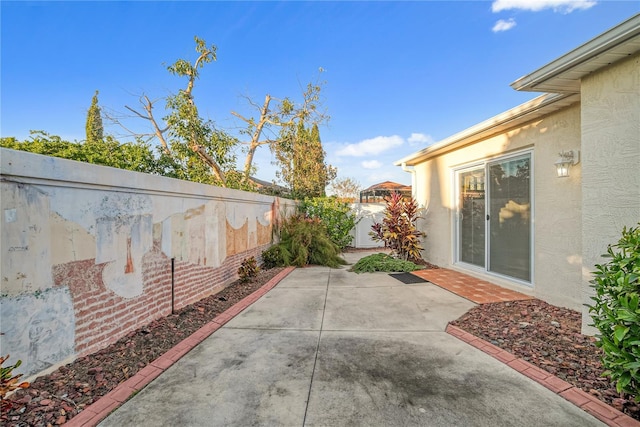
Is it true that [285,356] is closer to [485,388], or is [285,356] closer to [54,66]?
A: [485,388]

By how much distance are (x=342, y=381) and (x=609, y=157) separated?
3517 millimetres

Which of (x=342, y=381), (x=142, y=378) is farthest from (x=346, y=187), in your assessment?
(x=142, y=378)

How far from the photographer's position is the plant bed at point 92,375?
75.7 inches

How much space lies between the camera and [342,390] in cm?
229

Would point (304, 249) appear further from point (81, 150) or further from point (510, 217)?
point (81, 150)

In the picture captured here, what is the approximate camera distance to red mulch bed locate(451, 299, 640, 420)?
2.29 meters

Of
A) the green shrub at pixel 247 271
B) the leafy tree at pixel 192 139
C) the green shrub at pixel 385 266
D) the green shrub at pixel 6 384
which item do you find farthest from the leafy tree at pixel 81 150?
the green shrub at pixel 385 266

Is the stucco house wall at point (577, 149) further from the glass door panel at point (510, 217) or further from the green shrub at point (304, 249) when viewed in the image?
the green shrub at point (304, 249)

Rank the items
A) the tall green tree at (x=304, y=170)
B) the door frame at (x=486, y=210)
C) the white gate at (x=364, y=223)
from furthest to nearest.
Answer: the tall green tree at (x=304, y=170) < the white gate at (x=364, y=223) < the door frame at (x=486, y=210)

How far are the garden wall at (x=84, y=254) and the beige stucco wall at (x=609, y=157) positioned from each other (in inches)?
196

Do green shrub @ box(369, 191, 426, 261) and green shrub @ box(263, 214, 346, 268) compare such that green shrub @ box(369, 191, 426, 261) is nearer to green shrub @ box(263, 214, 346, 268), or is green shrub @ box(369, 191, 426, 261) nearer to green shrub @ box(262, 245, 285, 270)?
green shrub @ box(263, 214, 346, 268)

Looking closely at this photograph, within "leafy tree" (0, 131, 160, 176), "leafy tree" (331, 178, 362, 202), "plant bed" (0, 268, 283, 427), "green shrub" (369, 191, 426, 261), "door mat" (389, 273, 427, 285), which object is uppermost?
"leafy tree" (331, 178, 362, 202)

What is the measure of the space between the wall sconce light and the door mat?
3006 mm

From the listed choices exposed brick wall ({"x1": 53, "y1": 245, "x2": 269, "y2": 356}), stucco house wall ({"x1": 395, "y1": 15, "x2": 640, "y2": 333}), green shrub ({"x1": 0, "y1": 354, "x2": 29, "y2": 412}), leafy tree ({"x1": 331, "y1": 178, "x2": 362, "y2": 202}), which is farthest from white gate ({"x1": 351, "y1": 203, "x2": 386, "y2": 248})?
leafy tree ({"x1": 331, "y1": 178, "x2": 362, "y2": 202})
